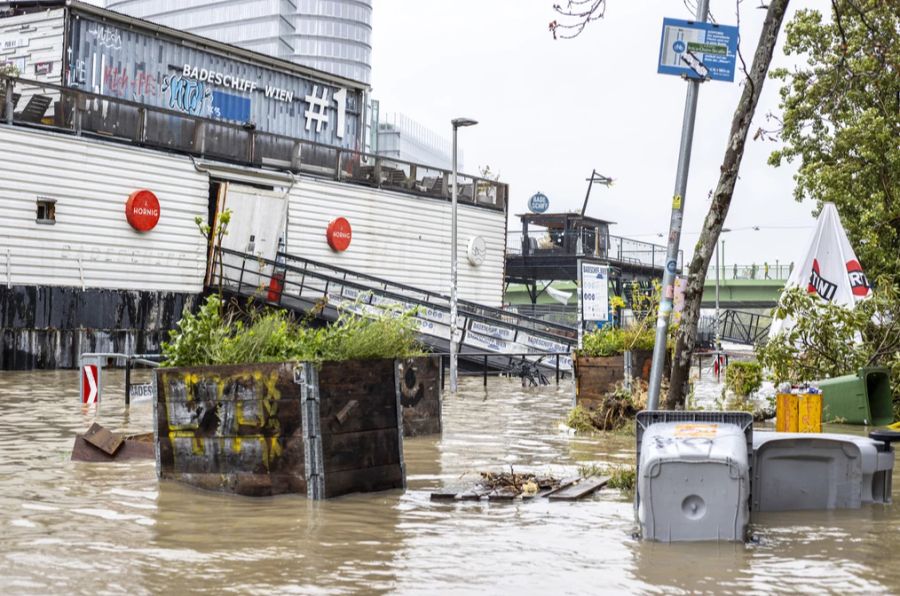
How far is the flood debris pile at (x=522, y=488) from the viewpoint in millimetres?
9438

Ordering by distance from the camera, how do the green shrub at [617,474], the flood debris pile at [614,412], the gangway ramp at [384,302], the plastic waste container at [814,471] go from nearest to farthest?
the plastic waste container at [814,471] < the green shrub at [617,474] < the flood debris pile at [614,412] < the gangway ramp at [384,302]

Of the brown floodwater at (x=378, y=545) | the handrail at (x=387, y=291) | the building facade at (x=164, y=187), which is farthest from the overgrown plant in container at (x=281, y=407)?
the handrail at (x=387, y=291)

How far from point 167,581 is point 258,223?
26734 millimetres

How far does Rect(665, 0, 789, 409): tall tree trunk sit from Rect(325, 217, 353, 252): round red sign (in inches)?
939

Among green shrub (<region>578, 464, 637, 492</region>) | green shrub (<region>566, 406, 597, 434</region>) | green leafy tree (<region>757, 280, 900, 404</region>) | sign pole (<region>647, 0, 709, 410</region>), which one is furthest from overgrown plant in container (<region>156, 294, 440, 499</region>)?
green leafy tree (<region>757, 280, 900, 404</region>)

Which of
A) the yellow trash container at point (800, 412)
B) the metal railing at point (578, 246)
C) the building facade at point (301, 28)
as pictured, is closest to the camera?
the yellow trash container at point (800, 412)

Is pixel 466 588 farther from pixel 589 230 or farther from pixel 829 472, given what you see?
pixel 589 230

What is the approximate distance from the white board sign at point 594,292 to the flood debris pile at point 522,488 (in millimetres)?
9195

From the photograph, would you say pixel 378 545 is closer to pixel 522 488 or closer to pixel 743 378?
pixel 522 488

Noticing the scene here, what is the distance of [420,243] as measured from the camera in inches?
1531

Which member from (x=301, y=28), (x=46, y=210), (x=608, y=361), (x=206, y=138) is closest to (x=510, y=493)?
(x=608, y=361)

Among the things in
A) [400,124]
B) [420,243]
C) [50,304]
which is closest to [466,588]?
[50,304]

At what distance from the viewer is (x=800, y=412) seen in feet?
41.6

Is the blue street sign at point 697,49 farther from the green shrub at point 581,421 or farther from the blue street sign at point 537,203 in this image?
the blue street sign at point 537,203
